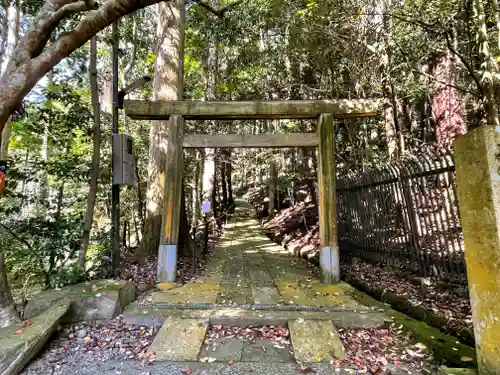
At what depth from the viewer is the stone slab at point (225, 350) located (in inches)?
→ 102

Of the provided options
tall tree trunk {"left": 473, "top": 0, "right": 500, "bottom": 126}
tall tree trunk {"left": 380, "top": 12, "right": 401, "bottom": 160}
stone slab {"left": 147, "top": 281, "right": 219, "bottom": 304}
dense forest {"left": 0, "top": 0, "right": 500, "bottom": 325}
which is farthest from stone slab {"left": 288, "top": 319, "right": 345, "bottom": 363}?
tall tree trunk {"left": 380, "top": 12, "right": 401, "bottom": 160}

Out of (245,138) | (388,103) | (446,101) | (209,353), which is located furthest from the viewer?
(446,101)

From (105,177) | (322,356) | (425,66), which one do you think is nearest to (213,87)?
(105,177)

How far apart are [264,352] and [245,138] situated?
3.22m

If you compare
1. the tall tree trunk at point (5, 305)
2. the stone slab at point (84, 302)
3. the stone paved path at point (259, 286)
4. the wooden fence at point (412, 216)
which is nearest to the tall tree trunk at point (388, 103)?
the wooden fence at point (412, 216)

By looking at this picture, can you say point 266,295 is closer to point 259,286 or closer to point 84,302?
point 259,286

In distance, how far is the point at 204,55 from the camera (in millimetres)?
11312

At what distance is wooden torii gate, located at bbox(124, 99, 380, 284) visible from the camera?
4.61 meters

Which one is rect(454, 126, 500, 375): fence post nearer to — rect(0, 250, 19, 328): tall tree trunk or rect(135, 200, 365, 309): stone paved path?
rect(135, 200, 365, 309): stone paved path

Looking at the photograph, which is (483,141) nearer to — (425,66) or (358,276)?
(358,276)

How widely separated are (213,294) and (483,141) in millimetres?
3499

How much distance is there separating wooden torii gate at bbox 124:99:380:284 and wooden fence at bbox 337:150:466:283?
2.45 feet

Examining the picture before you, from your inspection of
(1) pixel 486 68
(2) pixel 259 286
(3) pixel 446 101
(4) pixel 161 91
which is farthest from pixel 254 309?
(3) pixel 446 101

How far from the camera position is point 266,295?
4020mm
